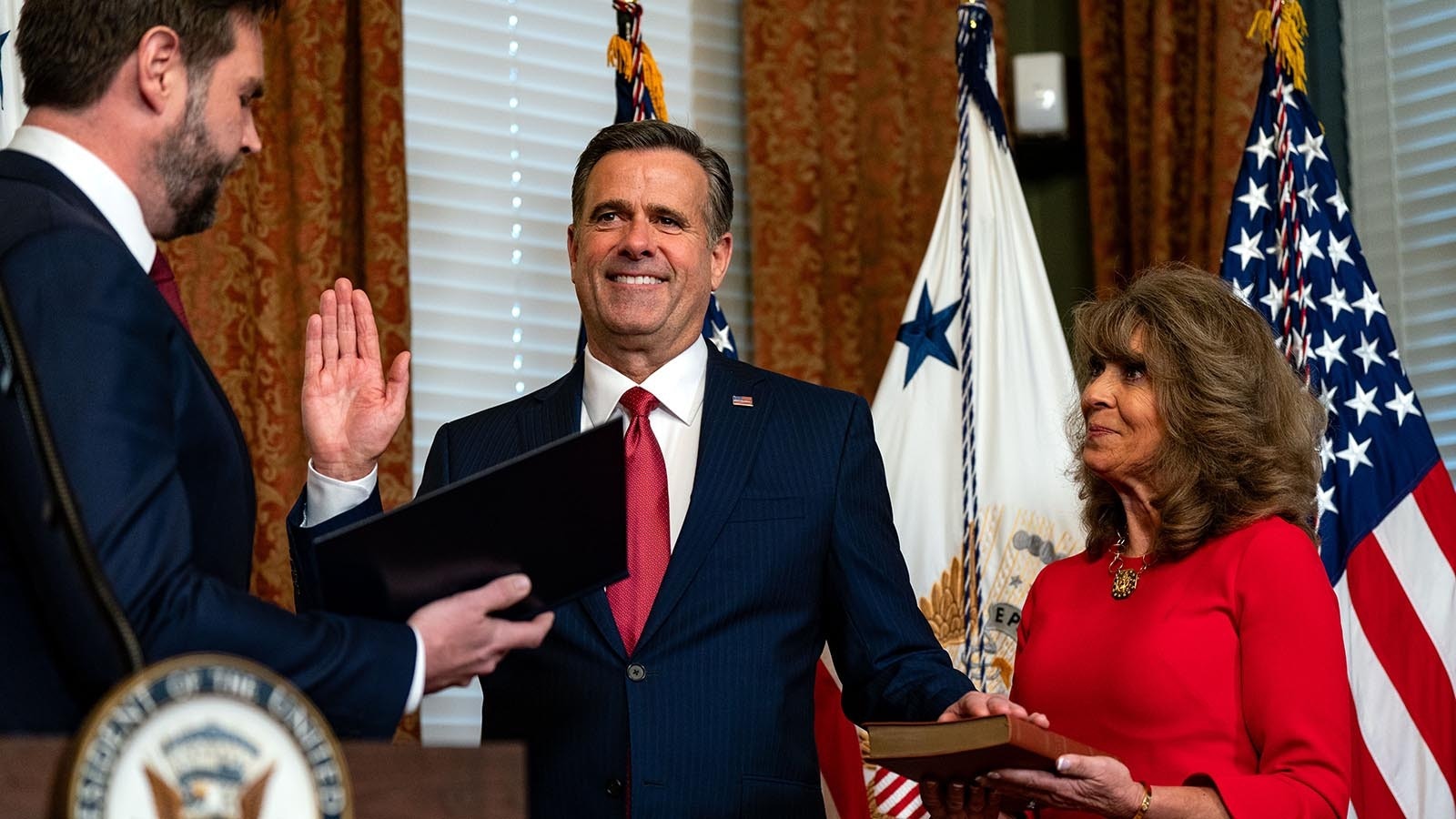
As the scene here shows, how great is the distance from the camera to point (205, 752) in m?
1.28

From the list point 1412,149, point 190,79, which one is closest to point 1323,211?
point 1412,149

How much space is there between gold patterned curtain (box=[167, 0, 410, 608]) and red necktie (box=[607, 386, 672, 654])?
44.9 inches

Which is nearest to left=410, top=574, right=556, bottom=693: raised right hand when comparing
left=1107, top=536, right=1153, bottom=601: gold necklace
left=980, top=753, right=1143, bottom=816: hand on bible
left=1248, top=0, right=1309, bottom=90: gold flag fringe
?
left=980, top=753, right=1143, bottom=816: hand on bible

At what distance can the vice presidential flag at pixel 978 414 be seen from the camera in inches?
152

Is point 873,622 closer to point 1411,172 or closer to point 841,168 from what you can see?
point 841,168

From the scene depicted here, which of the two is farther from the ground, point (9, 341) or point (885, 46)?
point (885, 46)

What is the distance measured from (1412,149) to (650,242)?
2481 mm

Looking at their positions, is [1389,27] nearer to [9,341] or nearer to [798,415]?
[798,415]

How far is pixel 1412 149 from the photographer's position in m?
4.40

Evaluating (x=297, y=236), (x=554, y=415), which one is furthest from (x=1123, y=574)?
(x=297, y=236)

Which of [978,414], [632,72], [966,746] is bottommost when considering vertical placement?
[966,746]

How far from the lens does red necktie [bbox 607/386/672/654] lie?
2.64 meters

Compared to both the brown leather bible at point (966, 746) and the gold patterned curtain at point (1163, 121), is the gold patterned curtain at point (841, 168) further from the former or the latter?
the brown leather bible at point (966, 746)

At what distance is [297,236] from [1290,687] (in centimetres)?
235
